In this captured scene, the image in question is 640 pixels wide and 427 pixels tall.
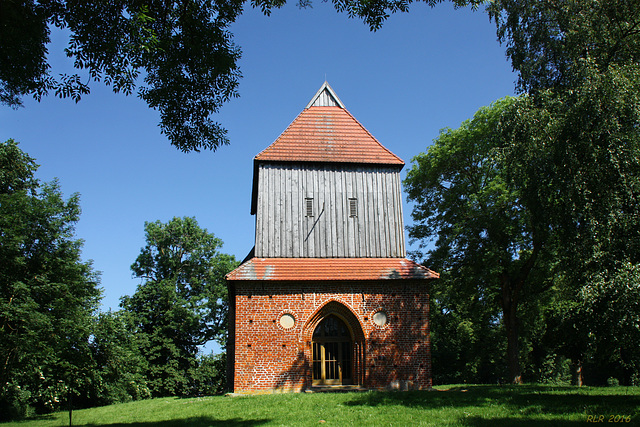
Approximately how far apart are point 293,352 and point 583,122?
10.4 metres

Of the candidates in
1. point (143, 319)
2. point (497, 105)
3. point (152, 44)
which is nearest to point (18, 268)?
point (143, 319)

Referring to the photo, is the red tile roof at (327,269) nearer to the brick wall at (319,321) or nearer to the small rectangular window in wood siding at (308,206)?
the brick wall at (319,321)

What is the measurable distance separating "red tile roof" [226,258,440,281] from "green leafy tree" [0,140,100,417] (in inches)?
251

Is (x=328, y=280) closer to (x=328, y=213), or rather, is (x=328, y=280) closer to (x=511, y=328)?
(x=328, y=213)

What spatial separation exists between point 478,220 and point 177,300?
65.9 feet

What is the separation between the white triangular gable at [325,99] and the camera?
20.5 meters

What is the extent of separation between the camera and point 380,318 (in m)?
16.7

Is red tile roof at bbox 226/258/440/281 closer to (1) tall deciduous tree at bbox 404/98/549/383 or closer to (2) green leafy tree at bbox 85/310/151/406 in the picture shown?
(1) tall deciduous tree at bbox 404/98/549/383

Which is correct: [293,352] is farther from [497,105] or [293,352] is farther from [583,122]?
[497,105]

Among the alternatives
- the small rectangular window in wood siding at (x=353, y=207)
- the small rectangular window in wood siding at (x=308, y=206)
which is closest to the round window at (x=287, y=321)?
the small rectangular window in wood siding at (x=308, y=206)

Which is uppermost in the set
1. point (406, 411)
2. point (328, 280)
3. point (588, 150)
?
point (588, 150)

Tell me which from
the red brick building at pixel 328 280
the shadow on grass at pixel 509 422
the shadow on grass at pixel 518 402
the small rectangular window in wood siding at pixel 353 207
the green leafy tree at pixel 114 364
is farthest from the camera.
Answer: the green leafy tree at pixel 114 364

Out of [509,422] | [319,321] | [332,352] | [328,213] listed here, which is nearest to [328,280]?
[319,321]

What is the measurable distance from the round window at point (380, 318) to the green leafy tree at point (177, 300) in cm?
1875
